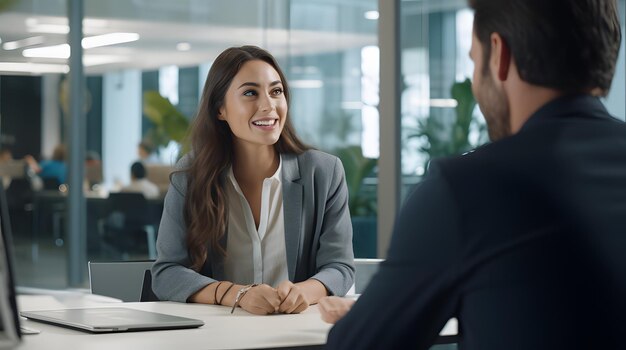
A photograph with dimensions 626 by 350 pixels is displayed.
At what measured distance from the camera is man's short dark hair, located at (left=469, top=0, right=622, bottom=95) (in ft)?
4.72

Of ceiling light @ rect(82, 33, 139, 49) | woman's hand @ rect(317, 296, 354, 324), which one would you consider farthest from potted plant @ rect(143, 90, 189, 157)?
woman's hand @ rect(317, 296, 354, 324)

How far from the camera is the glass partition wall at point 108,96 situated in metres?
8.21

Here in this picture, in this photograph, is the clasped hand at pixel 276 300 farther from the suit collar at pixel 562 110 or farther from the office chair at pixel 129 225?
the office chair at pixel 129 225

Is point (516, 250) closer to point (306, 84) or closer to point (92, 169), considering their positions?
point (306, 84)

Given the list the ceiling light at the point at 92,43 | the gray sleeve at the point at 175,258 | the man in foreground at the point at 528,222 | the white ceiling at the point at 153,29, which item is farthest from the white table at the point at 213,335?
the ceiling light at the point at 92,43

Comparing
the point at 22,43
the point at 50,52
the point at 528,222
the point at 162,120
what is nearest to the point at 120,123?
the point at 162,120

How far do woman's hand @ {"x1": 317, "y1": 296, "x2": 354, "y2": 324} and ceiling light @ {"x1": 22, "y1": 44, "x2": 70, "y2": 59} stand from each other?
21.5 feet

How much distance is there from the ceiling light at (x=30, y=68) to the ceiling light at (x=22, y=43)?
0.41 ft

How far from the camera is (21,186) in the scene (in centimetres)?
827

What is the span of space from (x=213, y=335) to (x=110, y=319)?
→ 0.95 ft

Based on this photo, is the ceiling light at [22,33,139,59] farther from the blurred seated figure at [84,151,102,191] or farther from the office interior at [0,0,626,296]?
the blurred seated figure at [84,151,102,191]

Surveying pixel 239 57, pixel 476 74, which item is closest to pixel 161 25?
pixel 239 57

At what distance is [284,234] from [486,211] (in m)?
1.85

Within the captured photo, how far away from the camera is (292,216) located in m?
3.19
